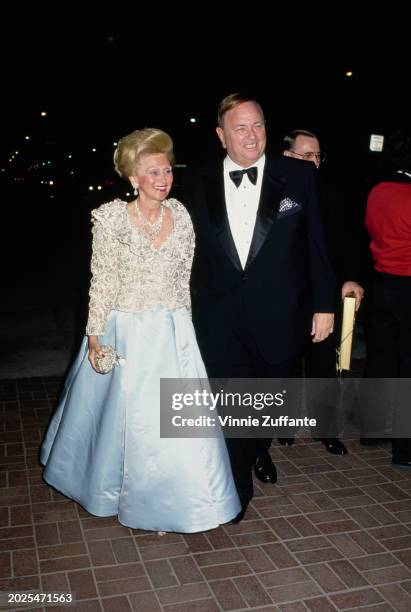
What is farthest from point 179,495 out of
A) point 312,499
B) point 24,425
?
point 24,425

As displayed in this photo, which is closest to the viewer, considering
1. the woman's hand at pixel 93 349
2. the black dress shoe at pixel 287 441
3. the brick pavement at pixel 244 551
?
the brick pavement at pixel 244 551

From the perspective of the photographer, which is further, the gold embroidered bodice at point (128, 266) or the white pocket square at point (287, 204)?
Result: the white pocket square at point (287, 204)

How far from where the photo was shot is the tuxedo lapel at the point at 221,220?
3279 millimetres

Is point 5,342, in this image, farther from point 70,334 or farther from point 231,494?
point 231,494

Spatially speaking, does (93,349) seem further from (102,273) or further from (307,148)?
(307,148)

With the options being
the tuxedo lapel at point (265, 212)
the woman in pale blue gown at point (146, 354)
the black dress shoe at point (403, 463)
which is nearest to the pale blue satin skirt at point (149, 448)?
the woman in pale blue gown at point (146, 354)

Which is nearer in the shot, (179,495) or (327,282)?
(179,495)

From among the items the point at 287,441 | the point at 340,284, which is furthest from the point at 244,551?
the point at 340,284

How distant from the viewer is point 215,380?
3535mm

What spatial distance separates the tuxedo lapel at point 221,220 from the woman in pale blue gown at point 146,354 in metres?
0.15

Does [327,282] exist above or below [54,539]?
above

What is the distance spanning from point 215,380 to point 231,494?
0.65 metres

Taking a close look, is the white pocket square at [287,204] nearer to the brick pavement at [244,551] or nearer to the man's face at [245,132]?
the man's face at [245,132]

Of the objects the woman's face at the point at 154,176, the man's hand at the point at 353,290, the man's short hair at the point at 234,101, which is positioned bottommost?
the man's hand at the point at 353,290
